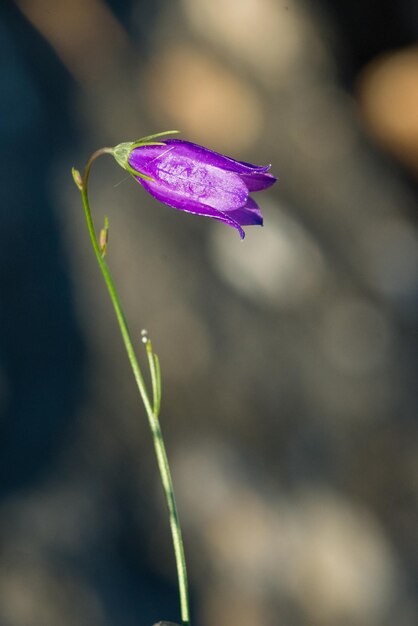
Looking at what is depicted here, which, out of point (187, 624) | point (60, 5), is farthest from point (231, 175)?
point (60, 5)

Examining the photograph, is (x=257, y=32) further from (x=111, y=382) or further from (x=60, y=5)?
(x=111, y=382)

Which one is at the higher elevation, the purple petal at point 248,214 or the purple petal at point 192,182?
the purple petal at point 192,182

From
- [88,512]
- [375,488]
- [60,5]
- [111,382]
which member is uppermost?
[60,5]

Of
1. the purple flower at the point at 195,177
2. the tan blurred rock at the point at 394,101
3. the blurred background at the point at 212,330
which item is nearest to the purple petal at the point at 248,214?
the purple flower at the point at 195,177

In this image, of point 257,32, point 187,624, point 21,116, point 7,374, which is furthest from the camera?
point 257,32

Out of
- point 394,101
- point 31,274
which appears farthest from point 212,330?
point 394,101

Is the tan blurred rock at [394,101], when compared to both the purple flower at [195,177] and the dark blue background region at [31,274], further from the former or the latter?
the purple flower at [195,177]
